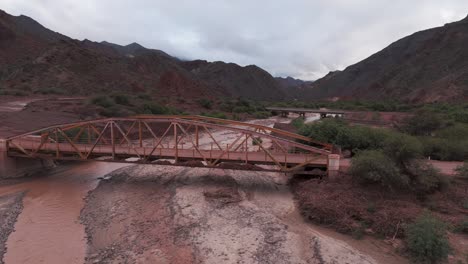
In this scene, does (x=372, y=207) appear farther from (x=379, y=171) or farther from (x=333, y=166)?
(x=333, y=166)

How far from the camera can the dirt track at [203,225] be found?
36.4 feet

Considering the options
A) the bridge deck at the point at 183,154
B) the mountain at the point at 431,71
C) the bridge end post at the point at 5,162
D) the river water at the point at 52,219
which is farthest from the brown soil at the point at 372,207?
the mountain at the point at 431,71

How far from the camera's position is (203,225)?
530 inches

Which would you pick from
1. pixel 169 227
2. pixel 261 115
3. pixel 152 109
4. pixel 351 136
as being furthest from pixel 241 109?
pixel 169 227

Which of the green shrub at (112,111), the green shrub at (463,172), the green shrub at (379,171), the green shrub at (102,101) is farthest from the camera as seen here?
the green shrub at (102,101)

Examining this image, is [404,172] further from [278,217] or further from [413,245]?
[278,217]

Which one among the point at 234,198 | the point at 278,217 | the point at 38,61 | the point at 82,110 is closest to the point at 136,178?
the point at 234,198

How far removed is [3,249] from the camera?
11797 millimetres

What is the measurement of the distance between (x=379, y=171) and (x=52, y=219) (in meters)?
17.2

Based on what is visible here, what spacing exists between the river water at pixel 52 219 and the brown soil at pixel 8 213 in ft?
0.67

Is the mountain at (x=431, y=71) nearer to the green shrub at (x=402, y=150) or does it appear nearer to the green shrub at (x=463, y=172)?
the green shrub at (x=463, y=172)

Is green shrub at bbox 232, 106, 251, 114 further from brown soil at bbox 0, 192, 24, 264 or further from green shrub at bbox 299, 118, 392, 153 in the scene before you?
brown soil at bbox 0, 192, 24, 264

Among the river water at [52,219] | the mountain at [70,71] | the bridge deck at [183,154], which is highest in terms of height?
the mountain at [70,71]

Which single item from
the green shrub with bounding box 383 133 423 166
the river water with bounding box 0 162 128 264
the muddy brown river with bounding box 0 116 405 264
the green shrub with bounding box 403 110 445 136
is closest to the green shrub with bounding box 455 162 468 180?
the green shrub with bounding box 383 133 423 166
